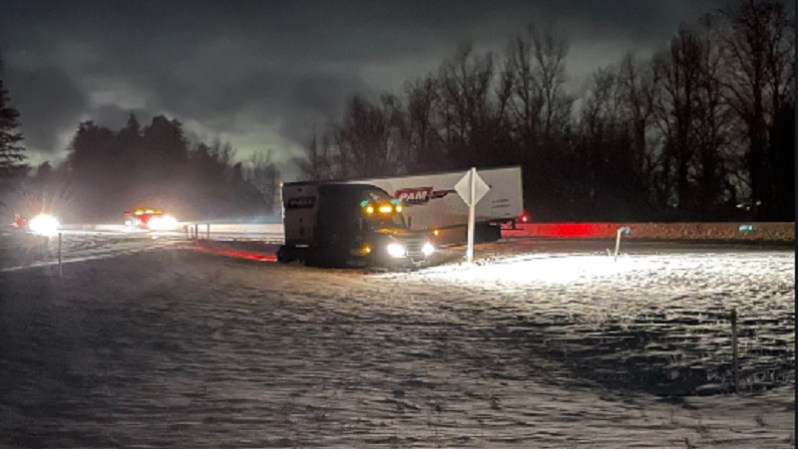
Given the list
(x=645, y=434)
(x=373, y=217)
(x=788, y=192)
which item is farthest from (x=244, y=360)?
(x=788, y=192)

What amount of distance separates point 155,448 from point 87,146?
138887mm

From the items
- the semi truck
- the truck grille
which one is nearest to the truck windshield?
the semi truck

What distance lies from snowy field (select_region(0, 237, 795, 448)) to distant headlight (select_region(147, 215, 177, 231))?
126 ft

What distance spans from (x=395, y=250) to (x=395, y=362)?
53.9ft

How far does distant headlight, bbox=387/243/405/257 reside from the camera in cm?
2912

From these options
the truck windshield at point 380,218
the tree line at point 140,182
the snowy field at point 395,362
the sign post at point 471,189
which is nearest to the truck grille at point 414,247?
the truck windshield at point 380,218

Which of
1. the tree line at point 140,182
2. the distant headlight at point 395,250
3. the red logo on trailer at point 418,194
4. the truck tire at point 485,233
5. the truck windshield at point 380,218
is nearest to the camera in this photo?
the distant headlight at point 395,250

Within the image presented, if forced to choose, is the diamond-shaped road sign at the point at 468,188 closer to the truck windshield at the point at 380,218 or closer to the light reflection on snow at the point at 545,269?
the light reflection on snow at the point at 545,269

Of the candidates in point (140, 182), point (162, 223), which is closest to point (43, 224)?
point (162, 223)

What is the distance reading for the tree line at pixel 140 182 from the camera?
4862 inches

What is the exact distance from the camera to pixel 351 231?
96.9 ft

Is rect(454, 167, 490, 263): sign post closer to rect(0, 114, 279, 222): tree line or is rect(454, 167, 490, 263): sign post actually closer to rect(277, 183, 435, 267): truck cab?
rect(277, 183, 435, 267): truck cab

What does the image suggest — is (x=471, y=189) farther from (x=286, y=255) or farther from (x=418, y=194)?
(x=418, y=194)

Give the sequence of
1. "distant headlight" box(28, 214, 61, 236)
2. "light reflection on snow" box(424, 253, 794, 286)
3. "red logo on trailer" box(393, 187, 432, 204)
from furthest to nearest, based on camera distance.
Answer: "distant headlight" box(28, 214, 61, 236), "red logo on trailer" box(393, 187, 432, 204), "light reflection on snow" box(424, 253, 794, 286)
